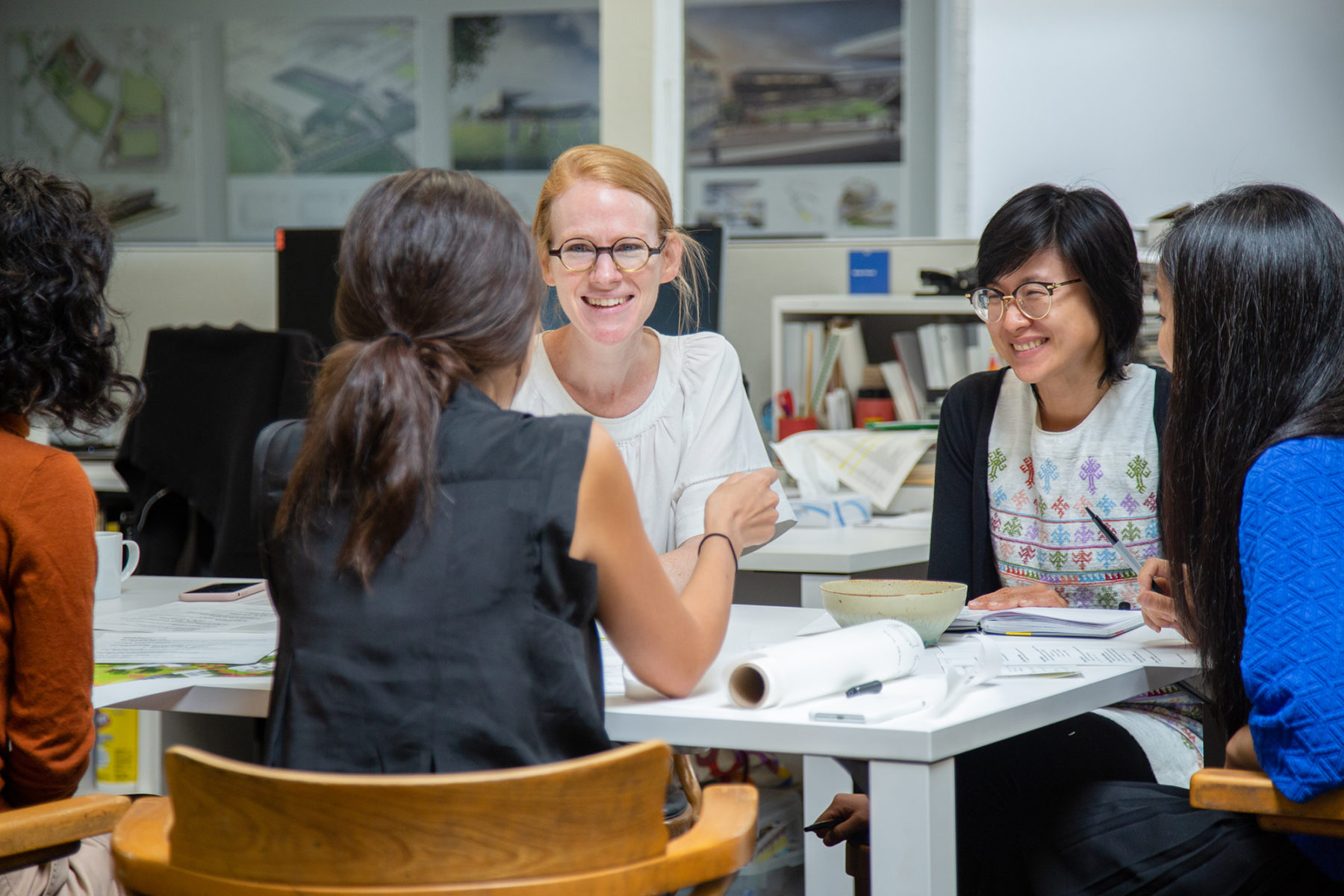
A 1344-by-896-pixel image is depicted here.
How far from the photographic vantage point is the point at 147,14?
15.8 ft

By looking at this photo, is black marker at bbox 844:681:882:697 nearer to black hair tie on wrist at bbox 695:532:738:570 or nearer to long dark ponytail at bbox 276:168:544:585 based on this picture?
black hair tie on wrist at bbox 695:532:738:570

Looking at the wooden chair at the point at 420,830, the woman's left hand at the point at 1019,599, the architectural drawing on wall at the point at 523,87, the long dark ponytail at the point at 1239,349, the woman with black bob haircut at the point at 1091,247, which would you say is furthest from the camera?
the architectural drawing on wall at the point at 523,87

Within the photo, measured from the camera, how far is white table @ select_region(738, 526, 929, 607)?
6.56 ft

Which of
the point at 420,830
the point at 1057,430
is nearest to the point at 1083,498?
the point at 1057,430

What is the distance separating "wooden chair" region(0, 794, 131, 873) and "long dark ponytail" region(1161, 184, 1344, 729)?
3.20 ft

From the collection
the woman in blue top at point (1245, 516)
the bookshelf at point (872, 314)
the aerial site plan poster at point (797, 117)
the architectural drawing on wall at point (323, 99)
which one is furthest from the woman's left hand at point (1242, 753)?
the architectural drawing on wall at point (323, 99)

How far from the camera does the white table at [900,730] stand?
92cm

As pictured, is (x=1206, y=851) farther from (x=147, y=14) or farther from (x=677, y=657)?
(x=147, y=14)

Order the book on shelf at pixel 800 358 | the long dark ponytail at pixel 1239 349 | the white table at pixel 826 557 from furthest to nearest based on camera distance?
the book on shelf at pixel 800 358, the white table at pixel 826 557, the long dark ponytail at pixel 1239 349

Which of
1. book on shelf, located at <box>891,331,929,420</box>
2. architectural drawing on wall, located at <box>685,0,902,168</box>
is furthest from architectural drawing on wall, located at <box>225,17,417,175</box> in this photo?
book on shelf, located at <box>891,331,929,420</box>

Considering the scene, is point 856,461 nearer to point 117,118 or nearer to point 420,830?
point 420,830

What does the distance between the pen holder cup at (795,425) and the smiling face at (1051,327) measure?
4.24 feet

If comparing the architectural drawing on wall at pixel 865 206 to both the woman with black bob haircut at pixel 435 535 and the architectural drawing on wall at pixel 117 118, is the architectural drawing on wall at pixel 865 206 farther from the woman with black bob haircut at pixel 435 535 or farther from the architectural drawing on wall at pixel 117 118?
the woman with black bob haircut at pixel 435 535

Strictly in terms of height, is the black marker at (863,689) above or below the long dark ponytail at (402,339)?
below
